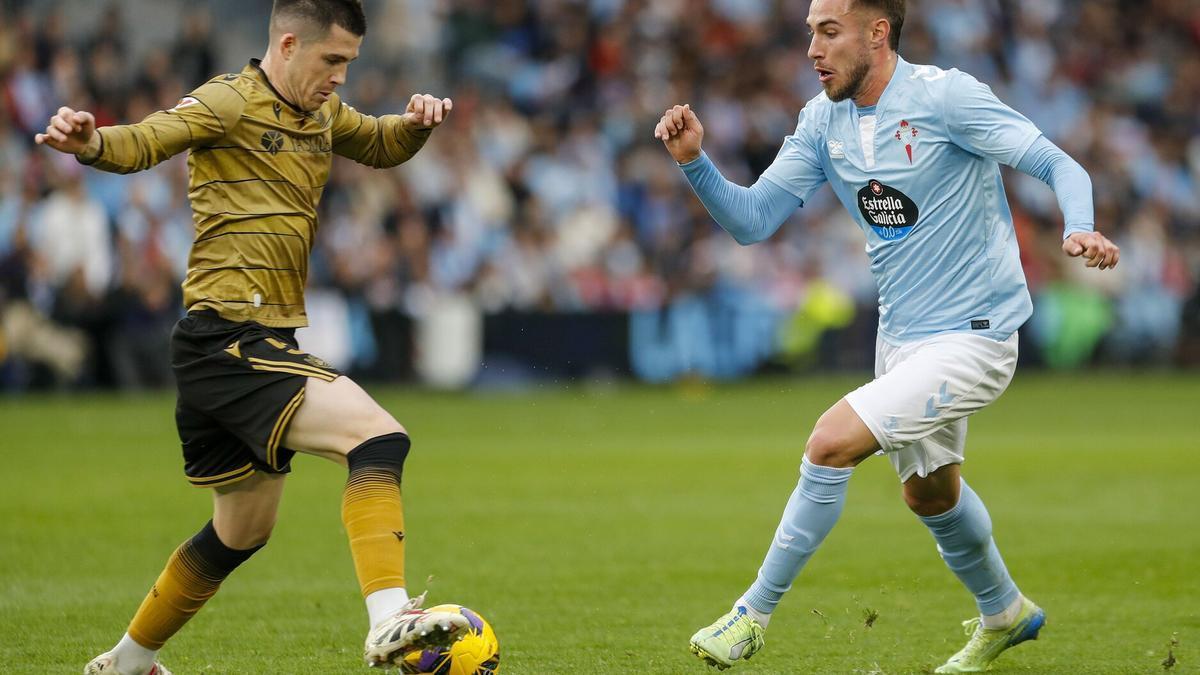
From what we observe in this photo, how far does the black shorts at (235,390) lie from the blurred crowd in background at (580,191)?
14.0m

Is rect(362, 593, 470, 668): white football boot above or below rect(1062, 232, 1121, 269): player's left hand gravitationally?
below

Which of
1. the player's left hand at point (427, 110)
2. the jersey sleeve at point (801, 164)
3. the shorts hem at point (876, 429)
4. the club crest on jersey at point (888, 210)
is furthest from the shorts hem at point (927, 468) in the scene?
the player's left hand at point (427, 110)

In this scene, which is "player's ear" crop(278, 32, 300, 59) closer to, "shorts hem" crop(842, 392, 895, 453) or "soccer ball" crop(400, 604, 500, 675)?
"soccer ball" crop(400, 604, 500, 675)

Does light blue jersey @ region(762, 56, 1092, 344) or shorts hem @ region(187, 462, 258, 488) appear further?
light blue jersey @ region(762, 56, 1092, 344)

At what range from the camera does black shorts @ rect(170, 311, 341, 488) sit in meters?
5.29

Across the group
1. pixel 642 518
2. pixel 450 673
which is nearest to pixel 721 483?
pixel 642 518

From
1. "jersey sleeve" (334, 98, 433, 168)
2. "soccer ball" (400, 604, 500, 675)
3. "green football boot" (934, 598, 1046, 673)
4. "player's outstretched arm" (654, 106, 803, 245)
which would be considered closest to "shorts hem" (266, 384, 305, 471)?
"soccer ball" (400, 604, 500, 675)

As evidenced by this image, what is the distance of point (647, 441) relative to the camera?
1561cm

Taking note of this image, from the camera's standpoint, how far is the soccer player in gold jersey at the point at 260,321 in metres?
5.16

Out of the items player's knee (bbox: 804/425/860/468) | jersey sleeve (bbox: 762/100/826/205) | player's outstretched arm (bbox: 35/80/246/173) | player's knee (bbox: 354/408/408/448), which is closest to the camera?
player's outstretched arm (bbox: 35/80/246/173)

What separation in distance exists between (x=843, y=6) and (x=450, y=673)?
2889 mm

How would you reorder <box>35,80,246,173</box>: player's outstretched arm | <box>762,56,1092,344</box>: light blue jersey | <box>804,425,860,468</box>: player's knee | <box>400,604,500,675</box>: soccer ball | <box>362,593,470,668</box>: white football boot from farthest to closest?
<box>762,56,1092,344</box>: light blue jersey, <box>804,425,860,468</box>: player's knee, <box>400,604,500,675</box>: soccer ball, <box>35,80,246,173</box>: player's outstretched arm, <box>362,593,470,668</box>: white football boot

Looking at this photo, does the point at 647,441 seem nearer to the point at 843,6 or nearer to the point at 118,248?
the point at 118,248

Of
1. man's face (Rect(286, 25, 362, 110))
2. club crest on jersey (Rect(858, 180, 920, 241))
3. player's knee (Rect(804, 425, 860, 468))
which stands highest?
man's face (Rect(286, 25, 362, 110))
